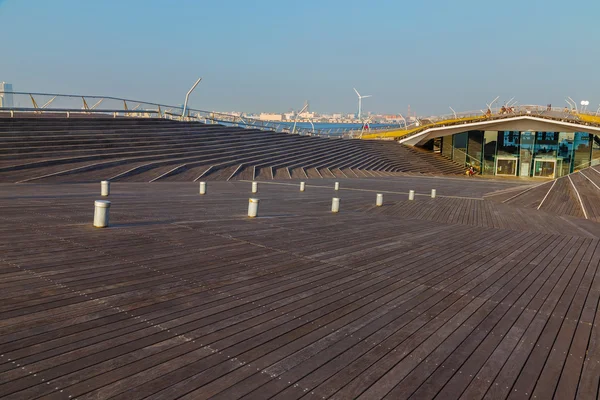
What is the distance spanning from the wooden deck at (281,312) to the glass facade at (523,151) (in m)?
45.6

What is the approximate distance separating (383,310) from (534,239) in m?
7.61

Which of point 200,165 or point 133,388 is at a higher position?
point 200,165

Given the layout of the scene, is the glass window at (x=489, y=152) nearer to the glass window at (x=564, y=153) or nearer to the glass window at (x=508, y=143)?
the glass window at (x=508, y=143)

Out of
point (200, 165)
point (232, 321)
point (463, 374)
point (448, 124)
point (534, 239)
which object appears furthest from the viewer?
point (448, 124)

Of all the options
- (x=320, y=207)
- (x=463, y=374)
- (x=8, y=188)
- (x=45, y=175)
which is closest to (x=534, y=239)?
(x=320, y=207)

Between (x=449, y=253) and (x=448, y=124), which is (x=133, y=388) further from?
(x=448, y=124)

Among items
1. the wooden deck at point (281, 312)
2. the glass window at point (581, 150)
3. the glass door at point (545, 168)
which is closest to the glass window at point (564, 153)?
the glass window at point (581, 150)

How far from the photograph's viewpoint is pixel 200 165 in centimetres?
2522

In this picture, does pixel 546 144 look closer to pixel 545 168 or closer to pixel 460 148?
pixel 545 168

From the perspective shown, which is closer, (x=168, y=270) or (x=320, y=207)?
(x=168, y=270)

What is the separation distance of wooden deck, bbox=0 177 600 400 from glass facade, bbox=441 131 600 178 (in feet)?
150

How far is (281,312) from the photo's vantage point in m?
5.34

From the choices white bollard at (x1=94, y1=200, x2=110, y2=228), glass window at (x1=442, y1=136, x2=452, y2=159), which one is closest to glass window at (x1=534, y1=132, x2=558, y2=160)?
glass window at (x1=442, y1=136, x2=452, y2=159)

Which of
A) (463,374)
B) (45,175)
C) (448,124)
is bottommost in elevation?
(463,374)
